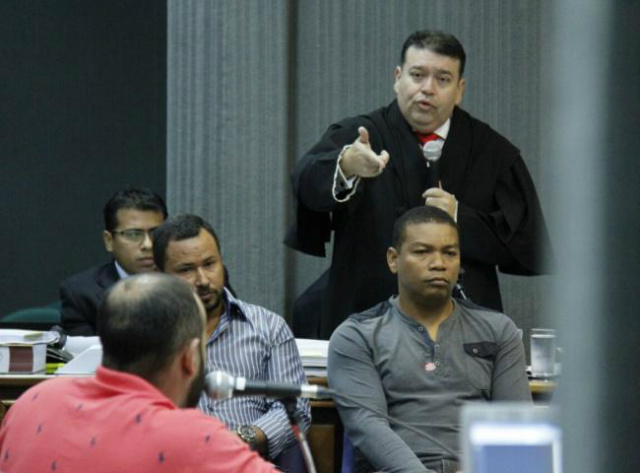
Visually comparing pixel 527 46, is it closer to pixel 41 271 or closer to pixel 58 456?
pixel 41 271

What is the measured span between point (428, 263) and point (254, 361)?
65 cm

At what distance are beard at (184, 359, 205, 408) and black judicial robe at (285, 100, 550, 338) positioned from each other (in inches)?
78.6

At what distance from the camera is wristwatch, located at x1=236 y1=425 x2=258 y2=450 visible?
3.62m

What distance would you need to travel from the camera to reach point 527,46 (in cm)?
595

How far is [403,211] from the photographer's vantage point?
424cm

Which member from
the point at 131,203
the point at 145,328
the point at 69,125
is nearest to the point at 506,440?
the point at 145,328

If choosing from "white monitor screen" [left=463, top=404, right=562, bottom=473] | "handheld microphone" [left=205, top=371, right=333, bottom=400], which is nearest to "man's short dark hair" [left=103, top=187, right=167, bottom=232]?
"handheld microphone" [left=205, top=371, right=333, bottom=400]

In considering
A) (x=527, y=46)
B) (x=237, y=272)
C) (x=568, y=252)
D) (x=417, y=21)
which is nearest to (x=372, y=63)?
(x=417, y=21)

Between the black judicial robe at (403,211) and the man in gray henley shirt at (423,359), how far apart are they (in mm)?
410

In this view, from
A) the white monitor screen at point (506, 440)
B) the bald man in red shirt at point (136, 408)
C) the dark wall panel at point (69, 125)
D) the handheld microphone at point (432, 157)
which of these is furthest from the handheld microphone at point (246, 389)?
the dark wall panel at point (69, 125)

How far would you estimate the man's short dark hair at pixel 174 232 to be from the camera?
397 cm

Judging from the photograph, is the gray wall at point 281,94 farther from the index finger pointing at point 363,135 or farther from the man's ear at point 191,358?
the man's ear at point 191,358

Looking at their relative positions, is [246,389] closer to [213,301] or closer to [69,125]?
[213,301]

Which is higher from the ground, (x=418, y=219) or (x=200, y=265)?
(x=418, y=219)
